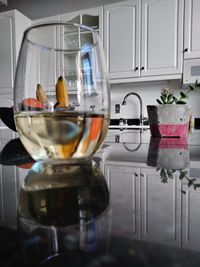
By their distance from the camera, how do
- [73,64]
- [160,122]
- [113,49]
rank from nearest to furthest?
[73,64], [160,122], [113,49]

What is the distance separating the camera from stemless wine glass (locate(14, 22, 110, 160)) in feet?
0.88

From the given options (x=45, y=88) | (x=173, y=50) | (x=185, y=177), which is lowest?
(x=185, y=177)

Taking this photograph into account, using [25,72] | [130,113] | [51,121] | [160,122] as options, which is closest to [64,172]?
[51,121]

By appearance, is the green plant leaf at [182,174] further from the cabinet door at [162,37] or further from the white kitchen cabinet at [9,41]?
the white kitchen cabinet at [9,41]

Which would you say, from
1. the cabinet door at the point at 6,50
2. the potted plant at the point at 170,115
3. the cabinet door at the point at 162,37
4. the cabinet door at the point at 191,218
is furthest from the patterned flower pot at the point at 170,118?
the cabinet door at the point at 6,50

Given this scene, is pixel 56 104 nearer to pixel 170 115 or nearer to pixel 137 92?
pixel 170 115

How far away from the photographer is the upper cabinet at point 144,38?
85.1 inches

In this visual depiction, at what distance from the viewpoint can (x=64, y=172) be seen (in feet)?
0.80

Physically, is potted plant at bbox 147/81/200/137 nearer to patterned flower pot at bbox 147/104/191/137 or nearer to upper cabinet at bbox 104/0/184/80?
patterned flower pot at bbox 147/104/191/137

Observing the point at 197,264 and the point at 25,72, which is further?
the point at 25,72

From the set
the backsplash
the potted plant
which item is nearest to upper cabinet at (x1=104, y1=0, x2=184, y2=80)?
the backsplash

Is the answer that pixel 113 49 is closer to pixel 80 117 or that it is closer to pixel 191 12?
pixel 191 12

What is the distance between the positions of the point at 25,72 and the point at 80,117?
116 mm

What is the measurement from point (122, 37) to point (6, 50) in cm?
142
